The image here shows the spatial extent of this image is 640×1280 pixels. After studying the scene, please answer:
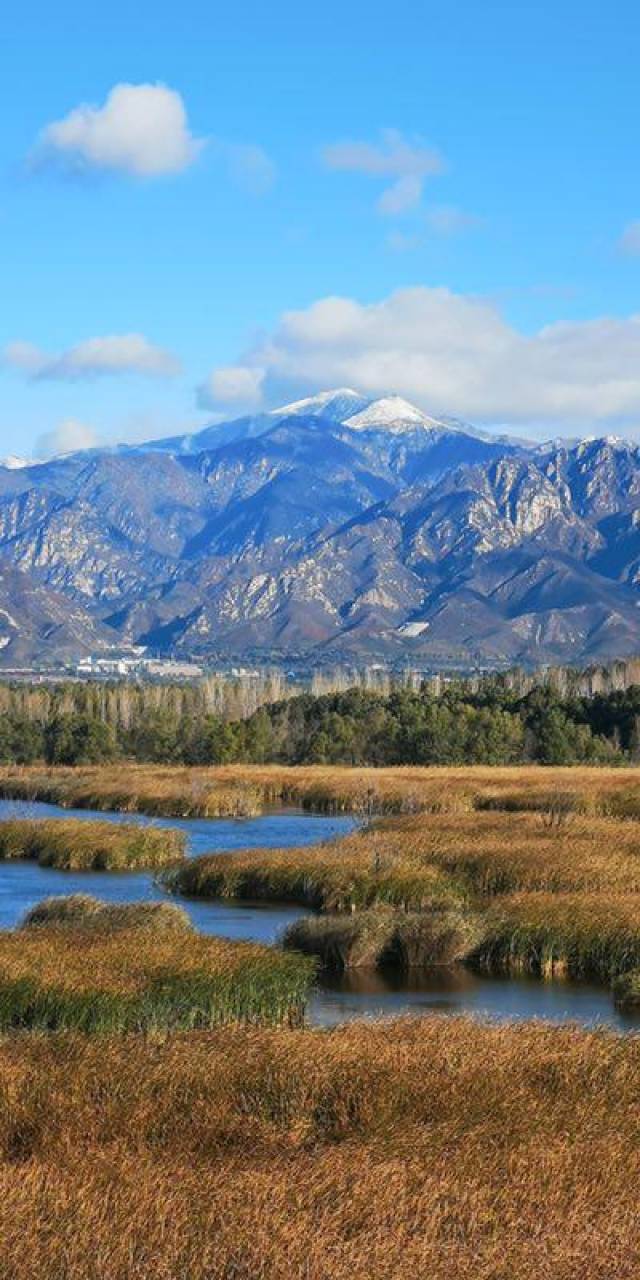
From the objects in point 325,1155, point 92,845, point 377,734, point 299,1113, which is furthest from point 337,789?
point 325,1155

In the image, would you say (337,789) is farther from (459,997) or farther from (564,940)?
(459,997)

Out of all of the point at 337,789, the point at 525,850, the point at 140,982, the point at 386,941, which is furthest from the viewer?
the point at 337,789

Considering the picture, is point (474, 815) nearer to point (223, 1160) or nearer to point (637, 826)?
point (637, 826)

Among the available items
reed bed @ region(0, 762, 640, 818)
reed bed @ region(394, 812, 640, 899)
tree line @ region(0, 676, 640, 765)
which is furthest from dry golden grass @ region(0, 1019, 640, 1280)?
tree line @ region(0, 676, 640, 765)

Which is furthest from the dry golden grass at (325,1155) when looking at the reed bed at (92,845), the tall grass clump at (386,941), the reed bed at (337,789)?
the reed bed at (337,789)

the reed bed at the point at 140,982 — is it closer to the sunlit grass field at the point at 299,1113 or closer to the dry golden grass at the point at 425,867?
the sunlit grass field at the point at 299,1113

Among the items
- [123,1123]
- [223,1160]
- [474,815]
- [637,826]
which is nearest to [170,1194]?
[223,1160]

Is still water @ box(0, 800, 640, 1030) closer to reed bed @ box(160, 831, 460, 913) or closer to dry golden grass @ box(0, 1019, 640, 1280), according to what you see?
reed bed @ box(160, 831, 460, 913)
